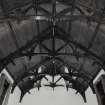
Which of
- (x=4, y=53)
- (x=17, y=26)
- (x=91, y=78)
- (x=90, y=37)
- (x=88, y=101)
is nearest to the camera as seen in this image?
(x=17, y=26)

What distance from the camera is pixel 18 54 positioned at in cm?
577

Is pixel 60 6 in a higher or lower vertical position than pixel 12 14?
higher

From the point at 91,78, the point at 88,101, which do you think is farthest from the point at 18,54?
the point at 88,101

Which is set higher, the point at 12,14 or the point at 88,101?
the point at 12,14

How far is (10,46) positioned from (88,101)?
255 inches

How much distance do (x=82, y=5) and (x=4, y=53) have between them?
3409 millimetres

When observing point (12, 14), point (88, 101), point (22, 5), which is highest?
point (22, 5)

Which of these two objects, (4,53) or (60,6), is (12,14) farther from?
(4,53)

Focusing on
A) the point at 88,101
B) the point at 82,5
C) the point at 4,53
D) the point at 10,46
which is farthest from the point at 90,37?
the point at 88,101

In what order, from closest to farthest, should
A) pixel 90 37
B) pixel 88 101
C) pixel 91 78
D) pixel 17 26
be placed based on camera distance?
pixel 17 26 < pixel 90 37 < pixel 91 78 < pixel 88 101

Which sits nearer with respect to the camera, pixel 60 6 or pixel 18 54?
pixel 60 6

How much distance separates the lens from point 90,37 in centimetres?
527

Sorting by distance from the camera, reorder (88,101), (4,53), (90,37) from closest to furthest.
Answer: (90,37), (4,53), (88,101)

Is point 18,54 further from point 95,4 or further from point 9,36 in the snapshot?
point 95,4
